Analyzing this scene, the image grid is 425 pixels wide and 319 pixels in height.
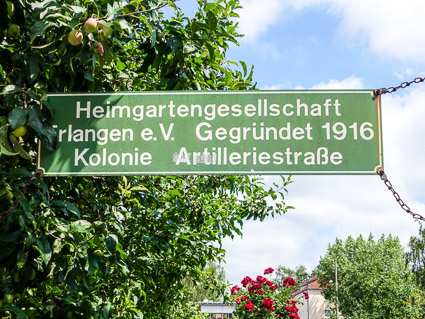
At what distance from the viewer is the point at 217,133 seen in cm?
282

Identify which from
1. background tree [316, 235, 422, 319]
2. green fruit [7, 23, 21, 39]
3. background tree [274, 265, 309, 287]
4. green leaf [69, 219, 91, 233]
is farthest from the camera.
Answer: background tree [274, 265, 309, 287]

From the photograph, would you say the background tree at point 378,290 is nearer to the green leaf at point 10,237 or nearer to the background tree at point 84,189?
the background tree at point 84,189

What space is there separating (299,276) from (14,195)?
101m

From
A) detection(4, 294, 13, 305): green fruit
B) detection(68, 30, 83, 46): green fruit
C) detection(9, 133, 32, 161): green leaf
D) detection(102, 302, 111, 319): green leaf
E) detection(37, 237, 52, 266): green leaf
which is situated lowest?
detection(102, 302, 111, 319): green leaf

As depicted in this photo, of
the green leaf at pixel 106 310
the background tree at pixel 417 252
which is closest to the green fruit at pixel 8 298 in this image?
the green leaf at pixel 106 310

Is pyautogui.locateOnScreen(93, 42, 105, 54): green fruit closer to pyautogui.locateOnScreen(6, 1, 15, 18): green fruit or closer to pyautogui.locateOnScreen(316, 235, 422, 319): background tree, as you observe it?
pyautogui.locateOnScreen(6, 1, 15, 18): green fruit

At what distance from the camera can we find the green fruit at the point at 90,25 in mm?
2709

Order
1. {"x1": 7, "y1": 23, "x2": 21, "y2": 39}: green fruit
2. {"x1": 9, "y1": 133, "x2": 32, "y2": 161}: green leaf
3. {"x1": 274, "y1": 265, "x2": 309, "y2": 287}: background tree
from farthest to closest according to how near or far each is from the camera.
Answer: {"x1": 274, "y1": 265, "x2": 309, "y2": 287}: background tree < {"x1": 7, "y1": 23, "x2": 21, "y2": 39}: green fruit < {"x1": 9, "y1": 133, "x2": 32, "y2": 161}: green leaf

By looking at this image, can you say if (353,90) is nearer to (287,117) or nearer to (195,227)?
(287,117)

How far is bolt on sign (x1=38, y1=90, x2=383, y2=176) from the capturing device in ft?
9.07

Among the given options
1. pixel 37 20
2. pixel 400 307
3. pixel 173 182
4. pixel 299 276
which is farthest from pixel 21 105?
pixel 299 276

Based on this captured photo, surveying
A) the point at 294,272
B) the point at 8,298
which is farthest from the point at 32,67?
the point at 294,272

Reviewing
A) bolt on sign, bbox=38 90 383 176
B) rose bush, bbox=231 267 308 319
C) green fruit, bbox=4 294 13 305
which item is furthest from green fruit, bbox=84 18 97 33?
rose bush, bbox=231 267 308 319

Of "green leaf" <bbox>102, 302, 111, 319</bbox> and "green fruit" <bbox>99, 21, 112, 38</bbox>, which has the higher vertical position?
"green fruit" <bbox>99, 21, 112, 38</bbox>
